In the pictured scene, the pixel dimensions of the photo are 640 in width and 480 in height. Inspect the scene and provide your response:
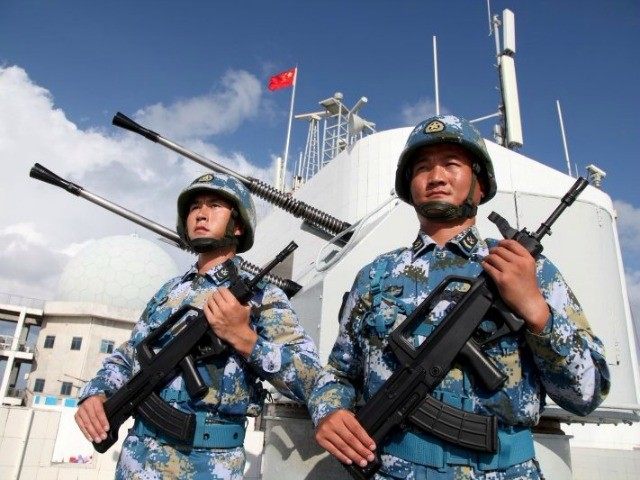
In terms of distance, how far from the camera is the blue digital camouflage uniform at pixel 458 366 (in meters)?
1.52

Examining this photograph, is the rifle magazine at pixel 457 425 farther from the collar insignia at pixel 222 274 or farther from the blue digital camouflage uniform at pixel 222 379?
the collar insignia at pixel 222 274

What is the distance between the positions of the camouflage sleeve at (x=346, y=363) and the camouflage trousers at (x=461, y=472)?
331 millimetres

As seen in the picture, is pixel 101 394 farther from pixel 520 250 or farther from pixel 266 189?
pixel 266 189

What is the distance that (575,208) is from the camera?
392 cm

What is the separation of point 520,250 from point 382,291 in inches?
20.5

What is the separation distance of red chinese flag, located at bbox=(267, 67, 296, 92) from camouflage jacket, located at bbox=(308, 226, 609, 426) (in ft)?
59.3

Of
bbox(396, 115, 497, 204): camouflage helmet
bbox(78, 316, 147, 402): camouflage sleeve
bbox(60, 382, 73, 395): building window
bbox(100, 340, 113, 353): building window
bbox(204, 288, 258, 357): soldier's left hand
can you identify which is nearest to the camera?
bbox(396, 115, 497, 204): camouflage helmet

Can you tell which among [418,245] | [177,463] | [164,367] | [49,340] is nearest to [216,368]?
[164,367]

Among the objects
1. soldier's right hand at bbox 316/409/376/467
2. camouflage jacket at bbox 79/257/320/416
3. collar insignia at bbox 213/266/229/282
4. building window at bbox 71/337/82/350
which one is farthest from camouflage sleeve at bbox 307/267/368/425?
building window at bbox 71/337/82/350

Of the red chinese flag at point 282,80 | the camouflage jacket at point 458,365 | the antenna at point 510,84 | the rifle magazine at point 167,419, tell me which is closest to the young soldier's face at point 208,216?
the rifle magazine at point 167,419

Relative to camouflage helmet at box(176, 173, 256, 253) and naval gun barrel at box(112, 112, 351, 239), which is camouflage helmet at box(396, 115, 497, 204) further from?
naval gun barrel at box(112, 112, 351, 239)

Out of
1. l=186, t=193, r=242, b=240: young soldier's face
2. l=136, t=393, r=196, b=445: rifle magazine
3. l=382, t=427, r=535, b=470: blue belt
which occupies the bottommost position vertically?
l=382, t=427, r=535, b=470: blue belt

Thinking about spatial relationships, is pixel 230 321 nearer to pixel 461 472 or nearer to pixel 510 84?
pixel 461 472

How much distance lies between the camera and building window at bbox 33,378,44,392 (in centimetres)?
2312
